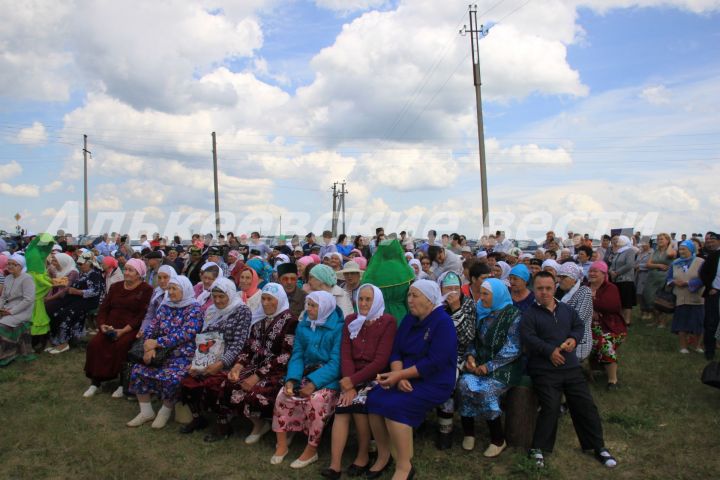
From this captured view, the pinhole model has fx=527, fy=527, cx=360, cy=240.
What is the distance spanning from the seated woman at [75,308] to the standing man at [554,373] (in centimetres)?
667

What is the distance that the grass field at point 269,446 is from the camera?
4.07 meters

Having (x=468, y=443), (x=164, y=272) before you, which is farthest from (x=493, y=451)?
(x=164, y=272)

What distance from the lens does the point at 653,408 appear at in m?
5.32

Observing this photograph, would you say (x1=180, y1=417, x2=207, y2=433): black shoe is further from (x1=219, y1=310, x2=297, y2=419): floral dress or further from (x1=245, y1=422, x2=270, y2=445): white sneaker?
(x1=245, y1=422, x2=270, y2=445): white sneaker

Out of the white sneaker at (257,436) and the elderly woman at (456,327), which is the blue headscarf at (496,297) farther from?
the white sneaker at (257,436)

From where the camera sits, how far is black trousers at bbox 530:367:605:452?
13.5 feet

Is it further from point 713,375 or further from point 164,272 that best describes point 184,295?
point 713,375

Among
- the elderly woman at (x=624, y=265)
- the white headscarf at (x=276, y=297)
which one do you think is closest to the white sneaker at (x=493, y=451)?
the white headscarf at (x=276, y=297)

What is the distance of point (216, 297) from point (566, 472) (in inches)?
132

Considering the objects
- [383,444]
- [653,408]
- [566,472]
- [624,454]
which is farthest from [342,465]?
[653,408]

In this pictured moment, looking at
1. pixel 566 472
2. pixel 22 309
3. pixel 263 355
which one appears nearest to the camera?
pixel 566 472

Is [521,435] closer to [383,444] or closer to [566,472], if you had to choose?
[566,472]

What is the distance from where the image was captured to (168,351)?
520 cm

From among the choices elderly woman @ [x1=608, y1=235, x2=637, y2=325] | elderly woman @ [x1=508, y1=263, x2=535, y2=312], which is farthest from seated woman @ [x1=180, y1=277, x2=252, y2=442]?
elderly woman @ [x1=608, y1=235, x2=637, y2=325]
